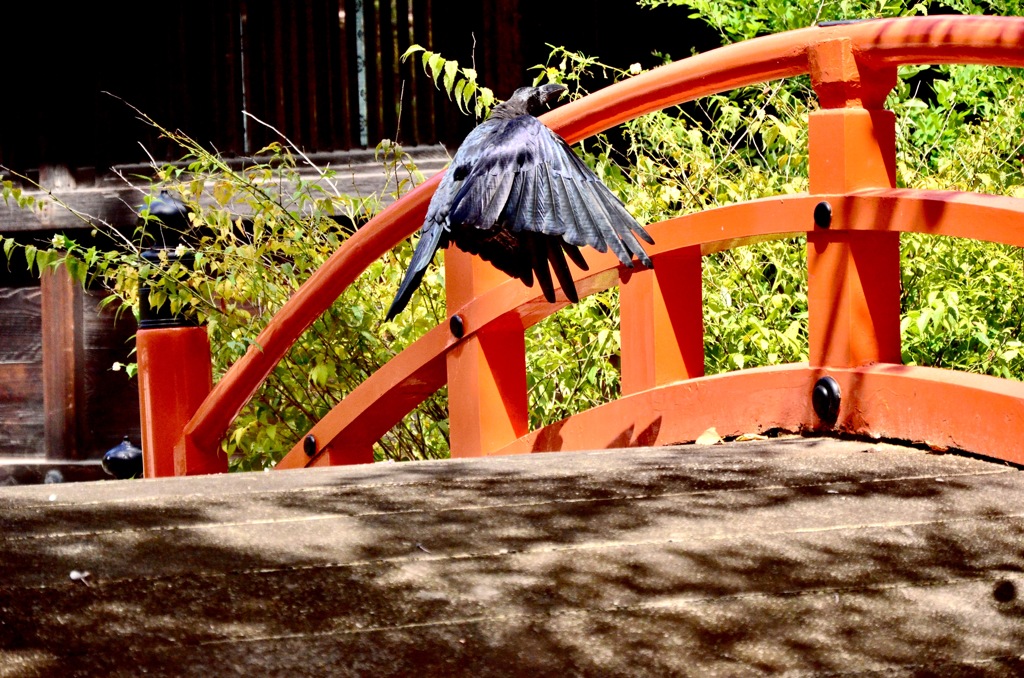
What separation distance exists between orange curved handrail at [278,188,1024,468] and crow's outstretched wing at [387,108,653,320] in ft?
0.94

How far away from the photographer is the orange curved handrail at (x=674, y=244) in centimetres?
264

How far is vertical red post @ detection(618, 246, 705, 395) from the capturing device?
3311 mm

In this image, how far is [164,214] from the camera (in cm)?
453

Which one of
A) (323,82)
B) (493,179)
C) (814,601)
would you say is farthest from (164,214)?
(814,601)

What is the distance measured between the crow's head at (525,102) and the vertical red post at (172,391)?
5.09 feet

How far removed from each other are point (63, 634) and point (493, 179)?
1.64 m

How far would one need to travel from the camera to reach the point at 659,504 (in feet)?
7.38

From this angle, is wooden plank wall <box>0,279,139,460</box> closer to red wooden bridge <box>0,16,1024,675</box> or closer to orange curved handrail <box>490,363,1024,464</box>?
red wooden bridge <box>0,16,1024,675</box>

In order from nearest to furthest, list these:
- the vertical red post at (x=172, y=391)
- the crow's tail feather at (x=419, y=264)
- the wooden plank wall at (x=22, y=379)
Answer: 1. the crow's tail feather at (x=419, y=264)
2. the vertical red post at (x=172, y=391)
3. the wooden plank wall at (x=22, y=379)

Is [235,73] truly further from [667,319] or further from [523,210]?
[523,210]

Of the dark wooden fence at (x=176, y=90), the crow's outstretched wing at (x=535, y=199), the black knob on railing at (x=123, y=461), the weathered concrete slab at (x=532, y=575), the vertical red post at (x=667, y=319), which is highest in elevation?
the dark wooden fence at (x=176, y=90)

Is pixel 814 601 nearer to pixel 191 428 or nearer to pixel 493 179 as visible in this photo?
pixel 493 179

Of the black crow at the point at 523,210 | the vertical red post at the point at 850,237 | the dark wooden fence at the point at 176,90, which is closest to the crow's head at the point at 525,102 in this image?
the black crow at the point at 523,210

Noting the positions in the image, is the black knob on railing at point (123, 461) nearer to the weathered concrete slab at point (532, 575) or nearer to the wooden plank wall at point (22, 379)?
the wooden plank wall at point (22, 379)
